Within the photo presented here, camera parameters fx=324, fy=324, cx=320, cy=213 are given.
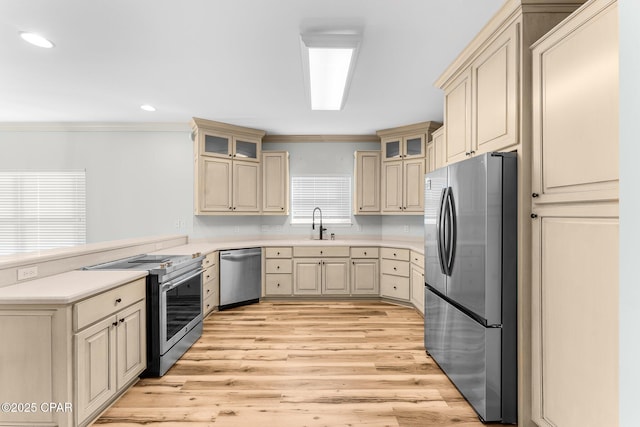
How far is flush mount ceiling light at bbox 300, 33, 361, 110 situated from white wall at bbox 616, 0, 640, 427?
1997 millimetres

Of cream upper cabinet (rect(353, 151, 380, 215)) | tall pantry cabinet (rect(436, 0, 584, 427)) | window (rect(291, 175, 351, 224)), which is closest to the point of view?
tall pantry cabinet (rect(436, 0, 584, 427))

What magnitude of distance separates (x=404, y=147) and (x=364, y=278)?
2.06m

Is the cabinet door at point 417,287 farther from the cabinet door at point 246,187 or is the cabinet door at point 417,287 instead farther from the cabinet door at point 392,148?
the cabinet door at point 246,187

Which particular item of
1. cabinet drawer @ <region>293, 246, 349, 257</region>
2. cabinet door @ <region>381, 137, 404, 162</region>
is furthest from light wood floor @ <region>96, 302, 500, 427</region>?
cabinet door @ <region>381, 137, 404, 162</region>

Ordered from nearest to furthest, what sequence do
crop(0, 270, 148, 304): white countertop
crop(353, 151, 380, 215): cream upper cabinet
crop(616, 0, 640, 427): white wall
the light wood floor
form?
crop(616, 0, 640, 427): white wall < crop(0, 270, 148, 304): white countertop < the light wood floor < crop(353, 151, 380, 215): cream upper cabinet

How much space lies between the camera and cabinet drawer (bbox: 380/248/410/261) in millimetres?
4512

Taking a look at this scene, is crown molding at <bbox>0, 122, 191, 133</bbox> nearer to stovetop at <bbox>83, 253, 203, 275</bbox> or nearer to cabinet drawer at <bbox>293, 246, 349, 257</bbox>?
stovetop at <bbox>83, 253, 203, 275</bbox>

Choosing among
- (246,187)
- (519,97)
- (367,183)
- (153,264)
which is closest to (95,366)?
(153,264)

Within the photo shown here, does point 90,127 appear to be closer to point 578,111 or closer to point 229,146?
point 229,146

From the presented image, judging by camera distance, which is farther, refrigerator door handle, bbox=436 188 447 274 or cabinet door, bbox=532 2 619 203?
refrigerator door handle, bbox=436 188 447 274

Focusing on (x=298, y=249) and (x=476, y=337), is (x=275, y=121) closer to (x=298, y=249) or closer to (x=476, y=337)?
(x=298, y=249)

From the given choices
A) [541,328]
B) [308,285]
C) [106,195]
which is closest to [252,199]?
[308,285]

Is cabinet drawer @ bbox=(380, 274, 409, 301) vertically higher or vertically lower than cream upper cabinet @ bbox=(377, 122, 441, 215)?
lower

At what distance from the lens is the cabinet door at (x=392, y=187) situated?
16.2 ft
